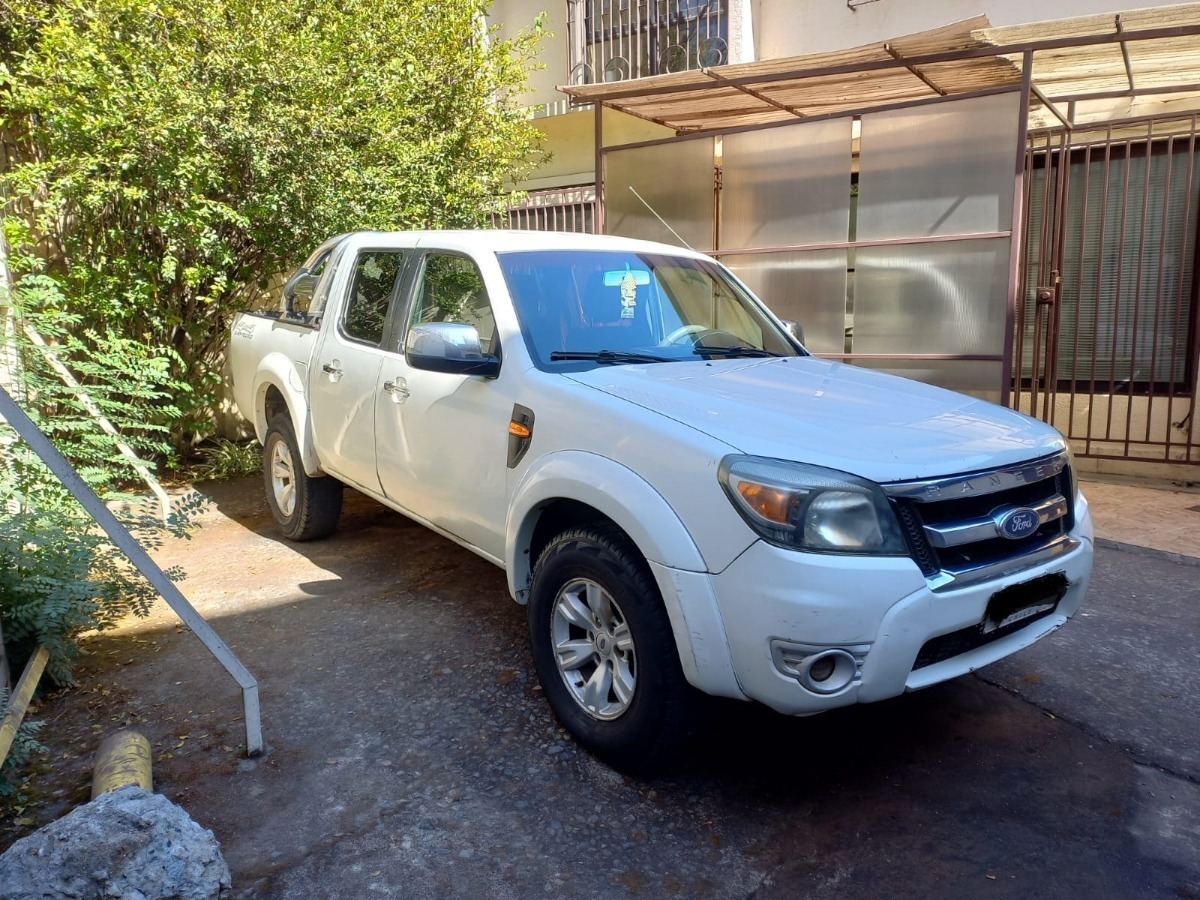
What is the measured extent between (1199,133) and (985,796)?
6437 millimetres

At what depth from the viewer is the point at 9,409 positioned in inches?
101

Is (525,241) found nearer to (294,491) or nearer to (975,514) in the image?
(975,514)

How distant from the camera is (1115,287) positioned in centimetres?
740

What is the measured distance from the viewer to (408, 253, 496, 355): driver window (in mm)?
3891

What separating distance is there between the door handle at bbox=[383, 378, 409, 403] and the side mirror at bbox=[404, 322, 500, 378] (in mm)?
599

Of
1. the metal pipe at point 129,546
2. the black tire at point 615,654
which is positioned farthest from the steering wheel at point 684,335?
the metal pipe at point 129,546

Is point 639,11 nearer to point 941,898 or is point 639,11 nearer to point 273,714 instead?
point 273,714

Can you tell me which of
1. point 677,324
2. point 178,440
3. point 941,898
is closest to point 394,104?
point 178,440

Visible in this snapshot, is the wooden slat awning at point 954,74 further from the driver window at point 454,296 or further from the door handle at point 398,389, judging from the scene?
the door handle at point 398,389

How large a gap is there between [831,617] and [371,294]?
3267 mm

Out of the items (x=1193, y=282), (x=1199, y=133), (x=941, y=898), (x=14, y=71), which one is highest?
(x=14, y=71)

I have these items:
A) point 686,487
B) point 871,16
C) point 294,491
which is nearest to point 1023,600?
point 686,487

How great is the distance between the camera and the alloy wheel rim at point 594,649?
303 centimetres

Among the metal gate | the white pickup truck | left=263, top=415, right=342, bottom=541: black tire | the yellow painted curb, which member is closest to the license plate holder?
the white pickup truck
